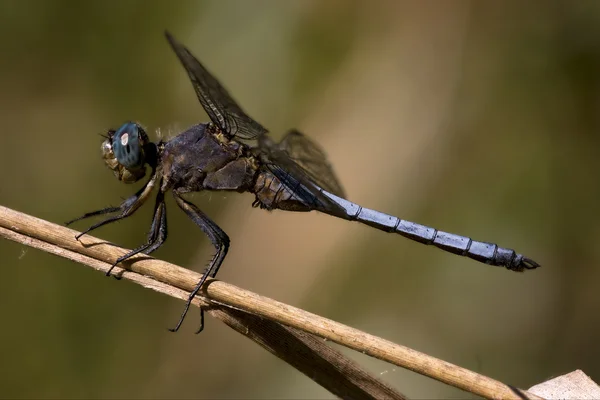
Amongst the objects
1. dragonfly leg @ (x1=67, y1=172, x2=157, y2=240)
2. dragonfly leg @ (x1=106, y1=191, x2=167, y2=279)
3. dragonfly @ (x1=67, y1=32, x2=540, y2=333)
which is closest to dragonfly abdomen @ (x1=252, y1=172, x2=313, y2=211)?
dragonfly @ (x1=67, y1=32, x2=540, y2=333)

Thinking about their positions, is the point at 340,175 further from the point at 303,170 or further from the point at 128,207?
the point at 128,207

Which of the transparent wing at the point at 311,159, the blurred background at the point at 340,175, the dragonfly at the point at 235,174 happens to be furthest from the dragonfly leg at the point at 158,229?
the blurred background at the point at 340,175

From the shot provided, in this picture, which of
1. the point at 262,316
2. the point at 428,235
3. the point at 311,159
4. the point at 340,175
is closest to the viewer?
the point at 262,316

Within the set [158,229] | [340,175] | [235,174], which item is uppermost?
[340,175]

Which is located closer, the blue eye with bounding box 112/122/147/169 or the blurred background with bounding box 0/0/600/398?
the blue eye with bounding box 112/122/147/169

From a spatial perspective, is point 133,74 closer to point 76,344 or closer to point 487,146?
point 76,344

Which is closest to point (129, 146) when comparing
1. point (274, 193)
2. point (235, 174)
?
point (235, 174)

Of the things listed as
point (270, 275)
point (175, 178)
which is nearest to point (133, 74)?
point (175, 178)

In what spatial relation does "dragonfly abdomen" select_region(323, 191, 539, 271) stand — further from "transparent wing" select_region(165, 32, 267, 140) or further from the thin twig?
the thin twig
